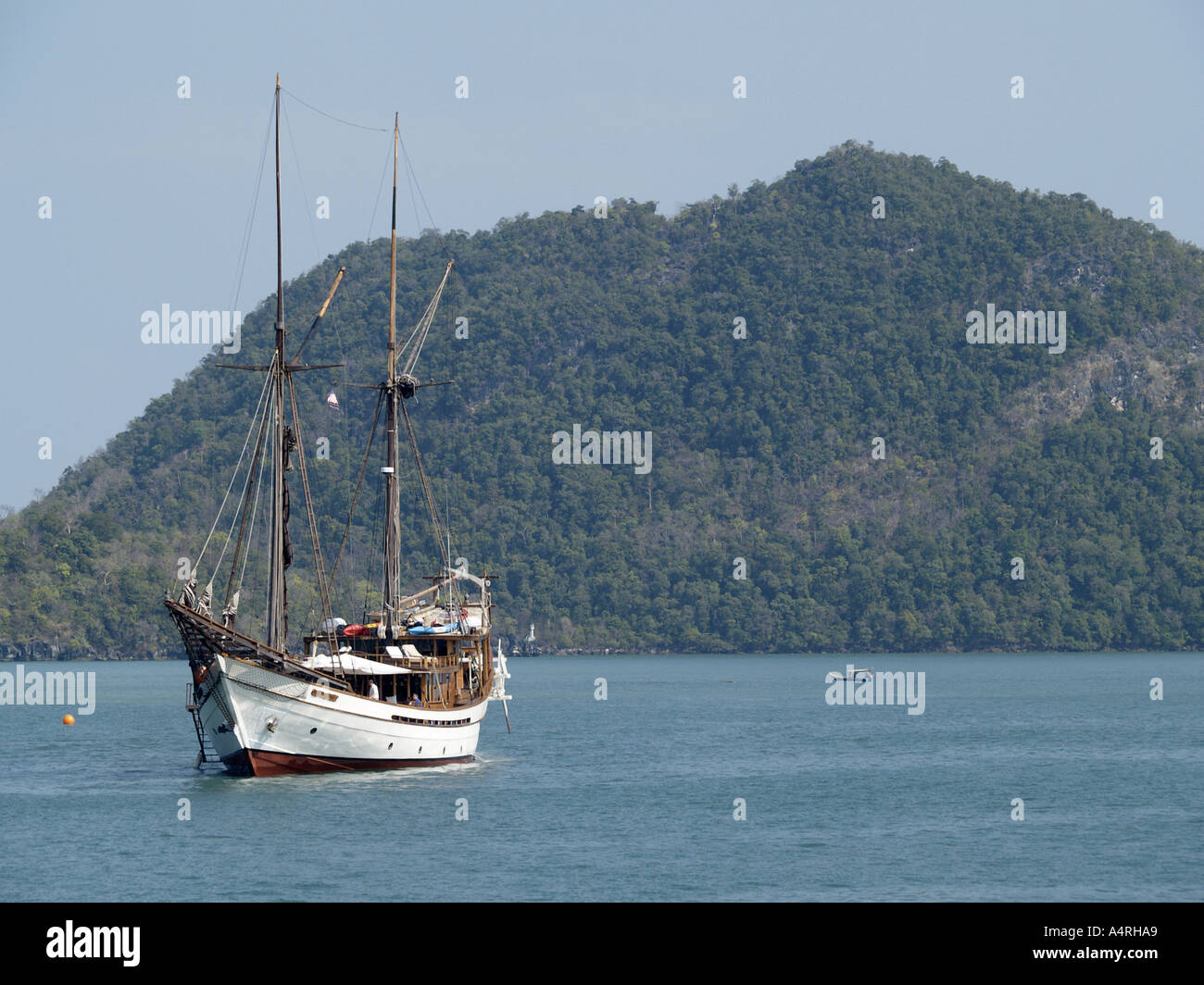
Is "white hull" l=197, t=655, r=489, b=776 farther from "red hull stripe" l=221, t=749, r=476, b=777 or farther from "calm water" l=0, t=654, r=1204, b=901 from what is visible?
"calm water" l=0, t=654, r=1204, b=901

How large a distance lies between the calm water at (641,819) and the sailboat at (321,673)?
45.1 inches

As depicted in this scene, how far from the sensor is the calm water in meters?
40.8

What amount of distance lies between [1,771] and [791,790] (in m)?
30.1

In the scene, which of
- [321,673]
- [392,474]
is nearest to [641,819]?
[321,673]

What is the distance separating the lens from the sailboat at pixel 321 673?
52.3 metres

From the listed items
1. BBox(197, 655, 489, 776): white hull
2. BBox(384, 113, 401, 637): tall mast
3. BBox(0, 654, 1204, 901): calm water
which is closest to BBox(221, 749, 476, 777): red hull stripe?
BBox(197, 655, 489, 776): white hull

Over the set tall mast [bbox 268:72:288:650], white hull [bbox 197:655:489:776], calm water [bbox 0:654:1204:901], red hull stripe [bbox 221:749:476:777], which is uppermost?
tall mast [bbox 268:72:288:650]

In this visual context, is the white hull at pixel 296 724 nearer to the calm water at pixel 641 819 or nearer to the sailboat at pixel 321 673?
the sailboat at pixel 321 673

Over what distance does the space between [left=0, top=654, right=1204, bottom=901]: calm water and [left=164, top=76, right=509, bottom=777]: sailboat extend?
3.76 ft

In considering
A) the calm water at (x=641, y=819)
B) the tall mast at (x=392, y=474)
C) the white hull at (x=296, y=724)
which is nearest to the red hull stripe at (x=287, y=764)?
the white hull at (x=296, y=724)

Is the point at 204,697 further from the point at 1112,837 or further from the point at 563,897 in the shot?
the point at 1112,837

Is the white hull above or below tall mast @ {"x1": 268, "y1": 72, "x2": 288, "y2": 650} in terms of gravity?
below
